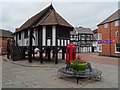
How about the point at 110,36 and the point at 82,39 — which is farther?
the point at 82,39

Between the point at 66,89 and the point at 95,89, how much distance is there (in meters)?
1.42

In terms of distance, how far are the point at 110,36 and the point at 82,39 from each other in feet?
71.3

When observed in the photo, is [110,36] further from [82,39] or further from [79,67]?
[79,67]

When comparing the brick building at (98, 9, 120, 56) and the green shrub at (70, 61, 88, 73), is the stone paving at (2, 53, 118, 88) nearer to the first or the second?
the green shrub at (70, 61, 88, 73)

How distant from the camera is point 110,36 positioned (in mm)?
34781

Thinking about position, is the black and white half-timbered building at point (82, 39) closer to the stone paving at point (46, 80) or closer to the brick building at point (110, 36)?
the brick building at point (110, 36)

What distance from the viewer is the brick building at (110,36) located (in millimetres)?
32541

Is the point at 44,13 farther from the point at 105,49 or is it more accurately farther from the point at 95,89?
the point at 105,49

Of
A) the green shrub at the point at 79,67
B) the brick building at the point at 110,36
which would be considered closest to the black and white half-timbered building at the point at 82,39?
the brick building at the point at 110,36

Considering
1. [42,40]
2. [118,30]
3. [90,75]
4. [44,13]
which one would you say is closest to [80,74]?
[90,75]

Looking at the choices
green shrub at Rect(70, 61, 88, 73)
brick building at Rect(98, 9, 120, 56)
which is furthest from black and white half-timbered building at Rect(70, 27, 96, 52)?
green shrub at Rect(70, 61, 88, 73)

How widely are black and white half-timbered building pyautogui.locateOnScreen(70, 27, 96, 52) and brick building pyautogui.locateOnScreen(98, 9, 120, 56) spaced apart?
1683 centimetres

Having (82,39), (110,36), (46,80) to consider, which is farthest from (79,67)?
(82,39)

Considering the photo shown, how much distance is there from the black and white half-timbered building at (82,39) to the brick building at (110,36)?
16.8 meters
